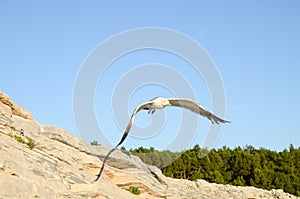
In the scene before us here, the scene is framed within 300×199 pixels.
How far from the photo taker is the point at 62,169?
14.1 metres

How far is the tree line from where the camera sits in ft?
108

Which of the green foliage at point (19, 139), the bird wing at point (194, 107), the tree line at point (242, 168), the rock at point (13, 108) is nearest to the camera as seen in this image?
the green foliage at point (19, 139)

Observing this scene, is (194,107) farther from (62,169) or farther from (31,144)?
(31,144)

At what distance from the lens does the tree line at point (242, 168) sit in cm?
3294

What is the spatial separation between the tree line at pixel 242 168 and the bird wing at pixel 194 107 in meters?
18.3

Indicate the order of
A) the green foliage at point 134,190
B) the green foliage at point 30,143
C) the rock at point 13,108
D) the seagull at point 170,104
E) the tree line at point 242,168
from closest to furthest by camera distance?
the seagull at point 170,104
the green foliage at point 30,143
the rock at point 13,108
the green foliage at point 134,190
the tree line at point 242,168

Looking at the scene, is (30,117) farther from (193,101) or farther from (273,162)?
(273,162)

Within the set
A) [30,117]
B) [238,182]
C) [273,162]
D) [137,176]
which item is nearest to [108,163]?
[137,176]

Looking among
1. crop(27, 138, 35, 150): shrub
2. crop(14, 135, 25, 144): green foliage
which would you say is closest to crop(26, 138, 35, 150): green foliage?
crop(27, 138, 35, 150): shrub

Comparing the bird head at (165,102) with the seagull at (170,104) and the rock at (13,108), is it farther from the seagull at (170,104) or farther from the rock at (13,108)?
the rock at (13,108)

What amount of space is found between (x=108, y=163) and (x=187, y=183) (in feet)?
20.1

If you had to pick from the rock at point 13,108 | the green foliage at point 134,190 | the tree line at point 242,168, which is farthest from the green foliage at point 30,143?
the tree line at point 242,168

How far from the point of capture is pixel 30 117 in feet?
55.9

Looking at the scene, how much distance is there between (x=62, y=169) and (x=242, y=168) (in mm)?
23812
